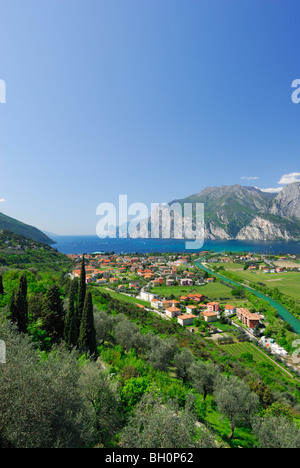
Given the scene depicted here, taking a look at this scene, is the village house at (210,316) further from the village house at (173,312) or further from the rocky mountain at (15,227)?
the rocky mountain at (15,227)

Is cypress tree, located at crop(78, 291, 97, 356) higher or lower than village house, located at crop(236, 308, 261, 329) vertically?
higher

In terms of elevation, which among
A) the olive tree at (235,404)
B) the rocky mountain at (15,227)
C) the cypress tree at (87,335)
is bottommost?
the olive tree at (235,404)

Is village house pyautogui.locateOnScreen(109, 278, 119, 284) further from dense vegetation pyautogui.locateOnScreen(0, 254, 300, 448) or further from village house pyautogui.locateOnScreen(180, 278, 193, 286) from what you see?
dense vegetation pyautogui.locateOnScreen(0, 254, 300, 448)

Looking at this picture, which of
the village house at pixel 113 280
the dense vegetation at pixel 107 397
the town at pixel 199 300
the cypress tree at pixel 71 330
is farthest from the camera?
the village house at pixel 113 280

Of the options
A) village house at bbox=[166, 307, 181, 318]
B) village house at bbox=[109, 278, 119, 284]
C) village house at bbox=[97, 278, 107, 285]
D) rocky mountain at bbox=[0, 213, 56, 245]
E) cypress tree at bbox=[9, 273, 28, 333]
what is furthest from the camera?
rocky mountain at bbox=[0, 213, 56, 245]

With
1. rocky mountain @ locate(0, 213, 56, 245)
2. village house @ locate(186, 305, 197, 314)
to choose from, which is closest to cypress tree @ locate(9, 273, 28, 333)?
village house @ locate(186, 305, 197, 314)

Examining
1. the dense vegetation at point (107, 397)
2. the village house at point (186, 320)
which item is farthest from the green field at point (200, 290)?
the dense vegetation at point (107, 397)

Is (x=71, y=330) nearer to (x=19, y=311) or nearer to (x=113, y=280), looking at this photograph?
(x=19, y=311)

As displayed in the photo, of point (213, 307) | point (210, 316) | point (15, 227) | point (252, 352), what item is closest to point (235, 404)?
point (252, 352)

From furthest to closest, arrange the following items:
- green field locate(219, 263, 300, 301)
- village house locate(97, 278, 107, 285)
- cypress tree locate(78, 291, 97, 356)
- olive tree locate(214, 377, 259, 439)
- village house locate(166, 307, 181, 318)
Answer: village house locate(97, 278, 107, 285) → green field locate(219, 263, 300, 301) → village house locate(166, 307, 181, 318) → cypress tree locate(78, 291, 97, 356) → olive tree locate(214, 377, 259, 439)
